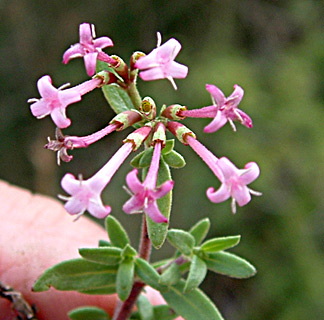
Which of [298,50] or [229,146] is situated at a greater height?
[298,50]

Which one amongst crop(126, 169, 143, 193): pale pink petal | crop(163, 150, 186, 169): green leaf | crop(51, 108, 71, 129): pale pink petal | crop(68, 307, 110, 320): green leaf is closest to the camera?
crop(126, 169, 143, 193): pale pink petal

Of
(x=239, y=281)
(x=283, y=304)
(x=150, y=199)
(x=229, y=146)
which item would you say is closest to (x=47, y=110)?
(x=150, y=199)

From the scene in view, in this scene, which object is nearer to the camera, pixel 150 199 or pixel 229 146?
pixel 150 199

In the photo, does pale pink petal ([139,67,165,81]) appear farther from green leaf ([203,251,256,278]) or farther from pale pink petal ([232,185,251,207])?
green leaf ([203,251,256,278])

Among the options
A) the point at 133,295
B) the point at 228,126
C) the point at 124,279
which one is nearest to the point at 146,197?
the point at 124,279

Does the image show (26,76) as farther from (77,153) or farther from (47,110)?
(47,110)

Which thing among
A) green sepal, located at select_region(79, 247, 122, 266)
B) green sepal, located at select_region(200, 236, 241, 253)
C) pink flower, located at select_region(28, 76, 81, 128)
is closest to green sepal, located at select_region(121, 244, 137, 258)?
green sepal, located at select_region(79, 247, 122, 266)
